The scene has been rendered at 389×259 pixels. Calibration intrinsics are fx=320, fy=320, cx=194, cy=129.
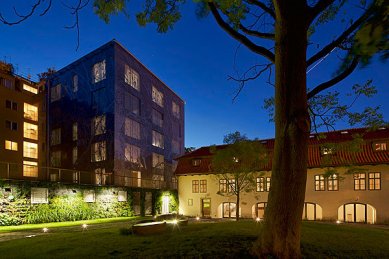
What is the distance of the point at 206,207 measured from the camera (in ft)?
118

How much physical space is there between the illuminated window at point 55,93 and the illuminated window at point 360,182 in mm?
35426

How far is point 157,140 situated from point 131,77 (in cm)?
1004

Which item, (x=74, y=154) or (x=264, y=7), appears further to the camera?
(x=74, y=154)

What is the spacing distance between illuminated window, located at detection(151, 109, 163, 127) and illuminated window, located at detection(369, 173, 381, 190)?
26.5m

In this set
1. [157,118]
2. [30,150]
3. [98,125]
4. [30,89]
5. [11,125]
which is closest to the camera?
[98,125]

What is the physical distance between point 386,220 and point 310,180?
22.2 feet

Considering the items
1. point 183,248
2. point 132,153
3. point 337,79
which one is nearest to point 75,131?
point 132,153

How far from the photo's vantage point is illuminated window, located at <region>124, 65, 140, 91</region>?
122ft

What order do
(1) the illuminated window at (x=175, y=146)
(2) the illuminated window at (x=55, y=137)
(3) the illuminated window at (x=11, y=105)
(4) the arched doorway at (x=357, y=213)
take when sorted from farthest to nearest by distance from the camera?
(1) the illuminated window at (x=175, y=146)
(2) the illuminated window at (x=55, y=137)
(3) the illuminated window at (x=11, y=105)
(4) the arched doorway at (x=357, y=213)

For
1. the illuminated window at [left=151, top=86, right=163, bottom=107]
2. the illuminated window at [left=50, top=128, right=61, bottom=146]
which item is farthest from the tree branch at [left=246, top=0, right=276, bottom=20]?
the illuminated window at [left=50, top=128, right=61, bottom=146]

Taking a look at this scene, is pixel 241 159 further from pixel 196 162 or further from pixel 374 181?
pixel 374 181

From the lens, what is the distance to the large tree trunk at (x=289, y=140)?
6.50 metres

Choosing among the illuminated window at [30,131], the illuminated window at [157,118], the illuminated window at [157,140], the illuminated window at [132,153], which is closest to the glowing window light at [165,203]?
the illuminated window at [132,153]

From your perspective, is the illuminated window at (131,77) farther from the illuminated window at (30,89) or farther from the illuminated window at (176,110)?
the illuminated window at (30,89)
